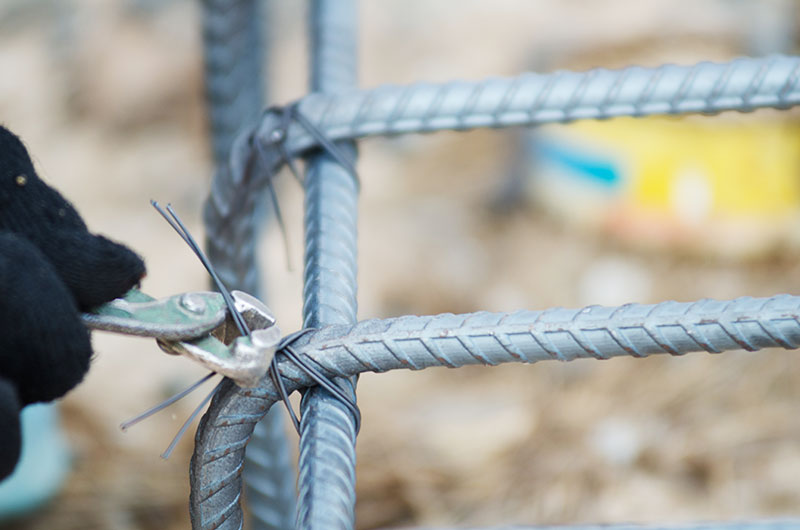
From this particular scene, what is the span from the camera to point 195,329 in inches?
15.8

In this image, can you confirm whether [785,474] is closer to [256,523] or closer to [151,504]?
[256,523]

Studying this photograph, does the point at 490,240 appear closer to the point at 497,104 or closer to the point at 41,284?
the point at 497,104

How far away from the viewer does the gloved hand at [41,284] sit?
351 millimetres

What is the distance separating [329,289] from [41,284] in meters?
0.17

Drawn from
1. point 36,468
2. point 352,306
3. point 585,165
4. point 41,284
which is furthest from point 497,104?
point 585,165

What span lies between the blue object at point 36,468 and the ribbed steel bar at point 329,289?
0.66 meters

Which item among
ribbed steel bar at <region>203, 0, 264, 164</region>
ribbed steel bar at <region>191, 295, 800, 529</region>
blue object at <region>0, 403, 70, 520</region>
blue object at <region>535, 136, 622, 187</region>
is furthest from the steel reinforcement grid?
blue object at <region>535, 136, 622, 187</region>

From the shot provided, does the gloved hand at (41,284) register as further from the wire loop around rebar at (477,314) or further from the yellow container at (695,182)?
the yellow container at (695,182)

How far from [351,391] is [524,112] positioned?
0.25 metres

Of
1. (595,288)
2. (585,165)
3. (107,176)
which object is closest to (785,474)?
(595,288)

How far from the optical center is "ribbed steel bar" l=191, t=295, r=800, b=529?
0.40 metres

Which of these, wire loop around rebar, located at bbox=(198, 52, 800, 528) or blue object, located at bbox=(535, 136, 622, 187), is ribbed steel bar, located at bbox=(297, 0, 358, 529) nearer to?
wire loop around rebar, located at bbox=(198, 52, 800, 528)

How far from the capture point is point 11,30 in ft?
6.74

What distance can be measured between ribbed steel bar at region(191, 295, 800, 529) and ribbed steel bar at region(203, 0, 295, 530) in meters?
0.23
